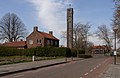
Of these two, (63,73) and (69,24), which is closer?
(63,73)

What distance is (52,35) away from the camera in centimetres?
11069

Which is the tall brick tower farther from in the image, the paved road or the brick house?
the paved road

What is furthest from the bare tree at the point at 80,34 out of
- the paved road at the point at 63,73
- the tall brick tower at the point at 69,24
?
the paved road at the point at 63,73

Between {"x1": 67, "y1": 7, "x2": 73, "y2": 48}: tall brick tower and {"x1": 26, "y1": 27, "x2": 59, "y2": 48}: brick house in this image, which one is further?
{"x1": 26, "y1": 27, "x2": 59, "y2": 48}: brick house

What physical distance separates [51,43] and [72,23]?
620 inches

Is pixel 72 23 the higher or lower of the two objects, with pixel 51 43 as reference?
higher

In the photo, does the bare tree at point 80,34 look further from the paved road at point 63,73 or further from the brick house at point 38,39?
the paved road at point 63,73

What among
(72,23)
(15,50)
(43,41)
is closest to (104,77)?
(15,50)

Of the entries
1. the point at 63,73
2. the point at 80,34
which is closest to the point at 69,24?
the point at 80,34

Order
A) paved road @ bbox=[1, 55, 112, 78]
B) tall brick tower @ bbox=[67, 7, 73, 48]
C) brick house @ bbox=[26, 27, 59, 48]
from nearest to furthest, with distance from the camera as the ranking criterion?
1. paved road @ bbox=[1, 55, 112, 78]
2. tall brick tower @ bbox=[67, 7, 73, 48]
3. brick house @ bbox=[26, 27, 59, 48]

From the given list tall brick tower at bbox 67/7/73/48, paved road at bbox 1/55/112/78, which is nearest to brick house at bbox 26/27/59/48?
tall brick tower at bbox 67/7/73/48

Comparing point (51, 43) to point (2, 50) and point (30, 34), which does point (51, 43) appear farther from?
point (2, 50)

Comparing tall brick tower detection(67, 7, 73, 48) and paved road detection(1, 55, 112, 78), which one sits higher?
tall brick tower detection(67, 7, 73, 48)

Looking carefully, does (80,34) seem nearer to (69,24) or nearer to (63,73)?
(69,24)
